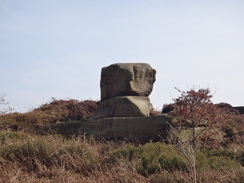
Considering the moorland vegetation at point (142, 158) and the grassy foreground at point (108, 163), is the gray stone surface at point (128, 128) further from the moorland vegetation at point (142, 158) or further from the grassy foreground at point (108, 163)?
the grassy foreground at point (108, 163)

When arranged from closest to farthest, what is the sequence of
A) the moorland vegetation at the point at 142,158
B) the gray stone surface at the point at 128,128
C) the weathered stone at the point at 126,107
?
the moorland vegetation at the point at 142,158, the gray stone surface at the point at 128,128, the weathered stone at the point at 126,107

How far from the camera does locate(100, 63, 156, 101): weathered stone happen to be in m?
12.2

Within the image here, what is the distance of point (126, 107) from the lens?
11.8 meters

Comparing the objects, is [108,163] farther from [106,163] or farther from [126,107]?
[126,107]

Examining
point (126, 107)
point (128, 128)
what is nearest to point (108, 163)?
point (128, 128)

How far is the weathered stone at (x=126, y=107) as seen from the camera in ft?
38.5

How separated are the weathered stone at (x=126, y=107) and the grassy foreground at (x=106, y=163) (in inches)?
93.5

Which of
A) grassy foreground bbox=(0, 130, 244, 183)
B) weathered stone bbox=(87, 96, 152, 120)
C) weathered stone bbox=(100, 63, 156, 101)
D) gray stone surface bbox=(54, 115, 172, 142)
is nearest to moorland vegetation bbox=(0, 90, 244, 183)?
grassy foreground bbox=(0, 130, 244, 183)

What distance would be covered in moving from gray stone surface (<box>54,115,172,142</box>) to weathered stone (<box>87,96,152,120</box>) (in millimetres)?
722

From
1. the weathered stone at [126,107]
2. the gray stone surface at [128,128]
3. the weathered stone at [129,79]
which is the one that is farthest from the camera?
the weathered stone at [129,79]

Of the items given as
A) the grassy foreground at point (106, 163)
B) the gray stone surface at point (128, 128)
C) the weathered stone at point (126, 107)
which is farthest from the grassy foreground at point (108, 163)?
the weathered stone at point (126, 107)

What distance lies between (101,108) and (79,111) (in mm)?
3695

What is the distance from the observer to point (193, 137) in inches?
387

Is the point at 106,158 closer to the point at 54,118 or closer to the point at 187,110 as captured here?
the point at 187,110
